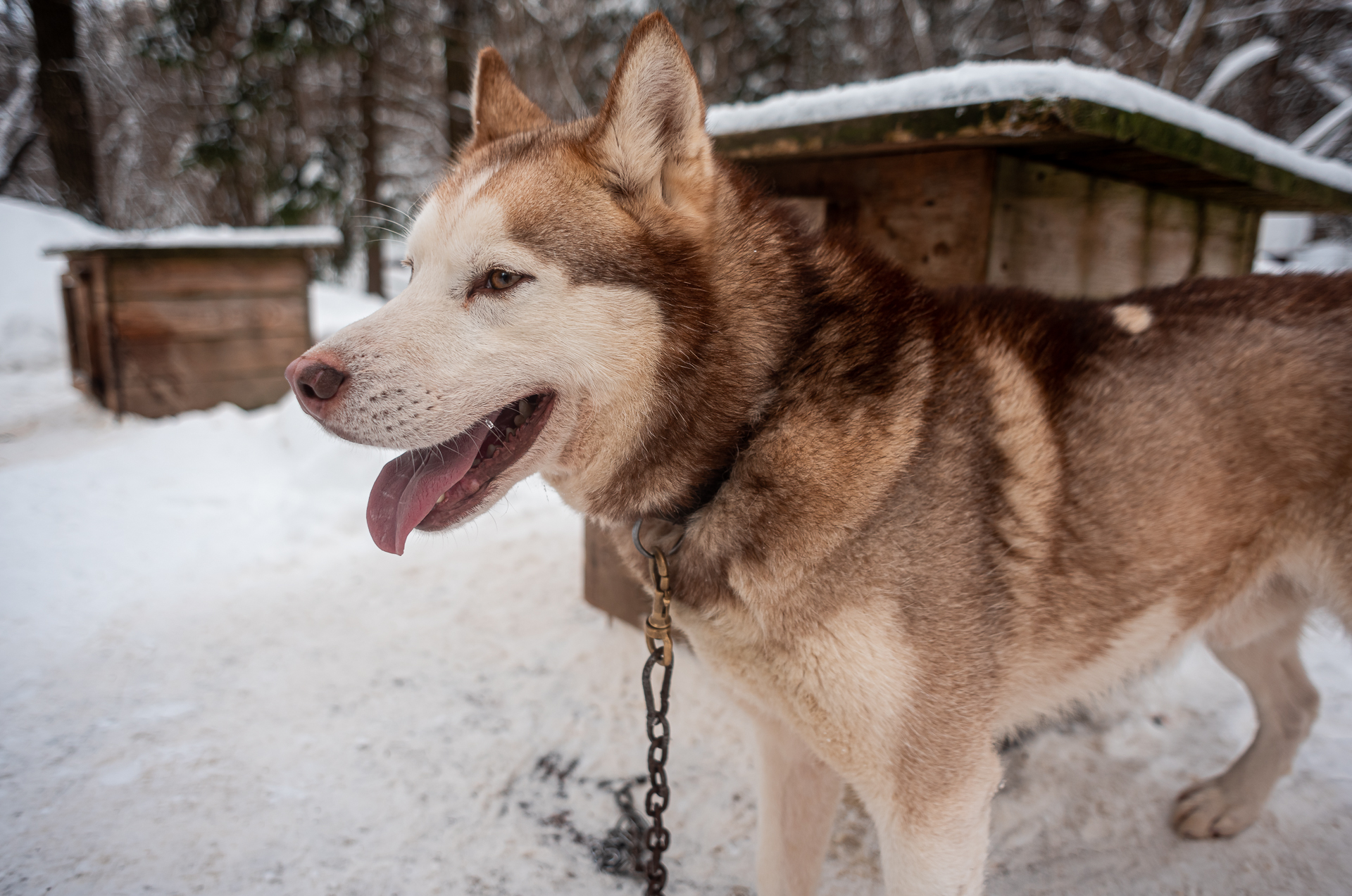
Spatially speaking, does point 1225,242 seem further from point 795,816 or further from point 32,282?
point 32,282

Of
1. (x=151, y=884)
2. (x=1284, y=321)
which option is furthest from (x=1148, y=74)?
(x=151, y=884)

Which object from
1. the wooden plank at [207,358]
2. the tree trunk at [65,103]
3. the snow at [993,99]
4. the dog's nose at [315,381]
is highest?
the tree trunk at [65,103]

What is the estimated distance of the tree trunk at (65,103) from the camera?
9375 millimetres

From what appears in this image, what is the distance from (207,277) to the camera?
6676mm

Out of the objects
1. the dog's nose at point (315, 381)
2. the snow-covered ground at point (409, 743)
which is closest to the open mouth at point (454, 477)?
the dog's nose at point (315, 381)

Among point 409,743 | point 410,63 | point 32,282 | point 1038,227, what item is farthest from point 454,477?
point 32,282

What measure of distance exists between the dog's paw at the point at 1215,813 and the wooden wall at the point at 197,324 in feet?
25.5

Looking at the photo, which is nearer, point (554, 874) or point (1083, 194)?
point (554, 874)

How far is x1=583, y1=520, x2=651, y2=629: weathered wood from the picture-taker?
3.25 meters

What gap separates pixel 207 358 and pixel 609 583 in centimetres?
574

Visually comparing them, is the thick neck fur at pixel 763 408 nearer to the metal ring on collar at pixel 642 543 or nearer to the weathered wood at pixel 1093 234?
the metal ring on collar at pixel 642 543

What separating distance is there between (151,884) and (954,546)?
8.04 ft

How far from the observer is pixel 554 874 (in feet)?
7.03

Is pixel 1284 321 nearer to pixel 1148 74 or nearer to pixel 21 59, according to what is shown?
pixel 1148 74
